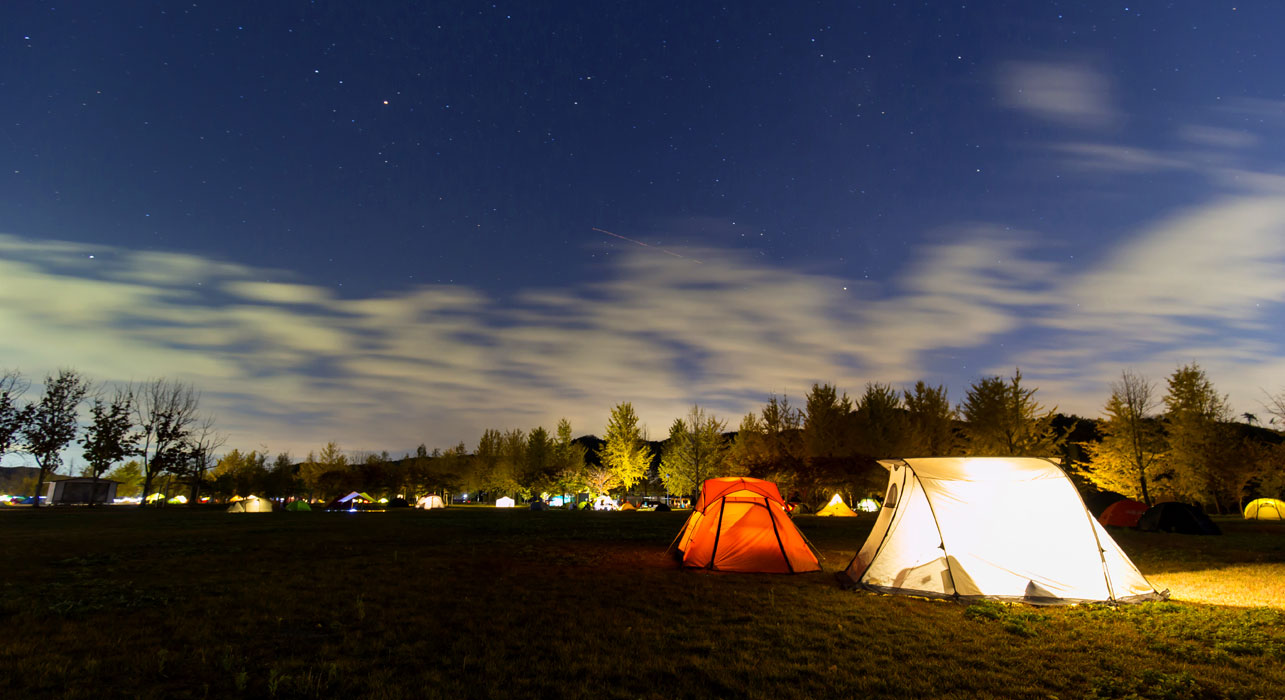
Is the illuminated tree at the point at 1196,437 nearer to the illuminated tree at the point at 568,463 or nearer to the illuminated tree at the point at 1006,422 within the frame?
the illuminated tree at the point at 1006,422

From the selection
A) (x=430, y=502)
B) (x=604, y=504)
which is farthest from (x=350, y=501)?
(x=604, y=504)

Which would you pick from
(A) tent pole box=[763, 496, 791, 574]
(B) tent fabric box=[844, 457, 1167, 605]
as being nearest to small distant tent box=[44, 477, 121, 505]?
(A) tent pole box=[763, 496, 791, 574]

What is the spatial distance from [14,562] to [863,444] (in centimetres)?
4422

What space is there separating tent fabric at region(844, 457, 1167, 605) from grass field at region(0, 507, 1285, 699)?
587mm

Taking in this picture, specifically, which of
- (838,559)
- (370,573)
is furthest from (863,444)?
(370,573)

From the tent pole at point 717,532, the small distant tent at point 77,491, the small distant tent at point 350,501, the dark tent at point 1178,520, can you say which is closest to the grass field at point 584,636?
the tent pole at point 717,532

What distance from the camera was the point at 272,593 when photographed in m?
9.78

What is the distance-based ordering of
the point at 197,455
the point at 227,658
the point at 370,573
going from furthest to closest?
the point at 197,455, the point at 370,573, the point at 227,658

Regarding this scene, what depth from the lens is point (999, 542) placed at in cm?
998

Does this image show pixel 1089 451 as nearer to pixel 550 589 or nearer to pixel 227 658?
pixel 550 589

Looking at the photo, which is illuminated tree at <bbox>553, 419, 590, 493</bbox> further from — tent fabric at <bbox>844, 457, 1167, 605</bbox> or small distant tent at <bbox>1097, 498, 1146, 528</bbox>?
tent fabric at <bbox>844, 457, 1167, 605</bbox>

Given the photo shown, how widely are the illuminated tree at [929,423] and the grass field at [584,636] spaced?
32183 mm

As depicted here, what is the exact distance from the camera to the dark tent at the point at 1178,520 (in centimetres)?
2380

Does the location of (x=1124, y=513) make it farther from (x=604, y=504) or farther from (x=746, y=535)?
(x=604, y=504)
